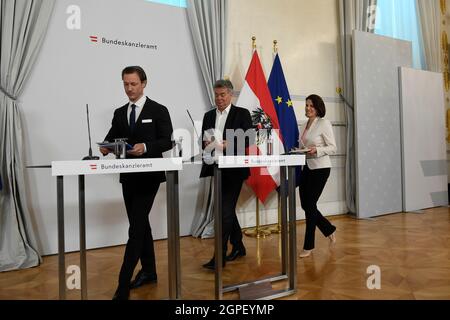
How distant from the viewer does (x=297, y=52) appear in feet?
16.7

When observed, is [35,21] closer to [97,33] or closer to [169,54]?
[97,33]

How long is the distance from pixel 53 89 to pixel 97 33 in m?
0.71

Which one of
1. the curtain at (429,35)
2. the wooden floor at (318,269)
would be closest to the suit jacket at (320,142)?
the wooden floor at (318,269)

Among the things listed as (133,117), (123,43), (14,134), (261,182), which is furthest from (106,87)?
(261,182)

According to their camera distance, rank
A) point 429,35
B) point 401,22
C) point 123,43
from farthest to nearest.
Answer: point 429,35 → point 401,22 → point 123,43

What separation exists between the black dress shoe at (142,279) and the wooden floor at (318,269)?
6 centimetres

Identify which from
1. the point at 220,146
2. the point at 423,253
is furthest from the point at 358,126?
the point at 220,146

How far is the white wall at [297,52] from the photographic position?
183 inches

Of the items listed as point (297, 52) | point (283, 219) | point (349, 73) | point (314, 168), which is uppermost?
point (297, 52)

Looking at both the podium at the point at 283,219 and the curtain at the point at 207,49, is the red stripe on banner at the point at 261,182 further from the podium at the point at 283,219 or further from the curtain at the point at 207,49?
the podium at the point at 283,219

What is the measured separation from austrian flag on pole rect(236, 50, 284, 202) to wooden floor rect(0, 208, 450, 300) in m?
0.65

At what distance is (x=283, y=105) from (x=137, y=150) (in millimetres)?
2820

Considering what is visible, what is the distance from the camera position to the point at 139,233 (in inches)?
86.7

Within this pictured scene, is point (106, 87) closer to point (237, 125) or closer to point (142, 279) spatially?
point (237, 125)
